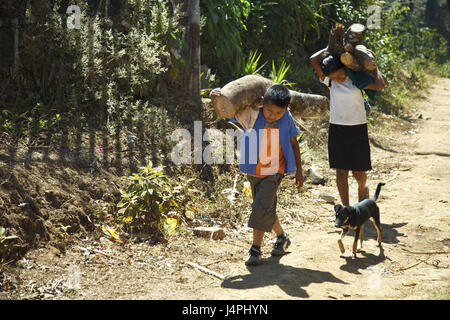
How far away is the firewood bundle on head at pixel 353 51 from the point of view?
16.3ft

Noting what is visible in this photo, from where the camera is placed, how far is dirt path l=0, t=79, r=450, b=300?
12.7 ft

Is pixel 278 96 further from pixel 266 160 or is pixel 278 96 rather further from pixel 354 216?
pixel 354 216

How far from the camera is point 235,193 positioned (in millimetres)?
6188

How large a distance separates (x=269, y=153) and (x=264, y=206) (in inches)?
17.9

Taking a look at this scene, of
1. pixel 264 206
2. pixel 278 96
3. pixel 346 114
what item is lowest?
pixel 264 206

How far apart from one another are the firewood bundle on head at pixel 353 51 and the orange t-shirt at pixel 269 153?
A: 120 centimetres

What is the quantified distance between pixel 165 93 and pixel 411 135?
5.47 m

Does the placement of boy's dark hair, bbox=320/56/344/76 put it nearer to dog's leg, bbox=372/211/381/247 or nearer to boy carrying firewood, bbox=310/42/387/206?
boy carrying firewood, bbox=310/42/387/206

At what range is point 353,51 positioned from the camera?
16.6 feet

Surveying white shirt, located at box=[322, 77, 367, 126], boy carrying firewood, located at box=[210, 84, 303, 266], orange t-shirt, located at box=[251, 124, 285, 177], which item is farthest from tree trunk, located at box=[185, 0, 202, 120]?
orange t-shirt, located at box=[251, 124, 285, 177]

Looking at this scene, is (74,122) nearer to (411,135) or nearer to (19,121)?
(19,121)

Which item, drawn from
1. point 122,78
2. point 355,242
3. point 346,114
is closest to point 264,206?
point 355,242

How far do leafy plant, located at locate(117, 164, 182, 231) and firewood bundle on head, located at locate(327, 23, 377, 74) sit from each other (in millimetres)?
2117

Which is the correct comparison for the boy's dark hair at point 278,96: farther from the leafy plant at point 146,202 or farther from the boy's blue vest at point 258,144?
the leafy plant at point 146,202
